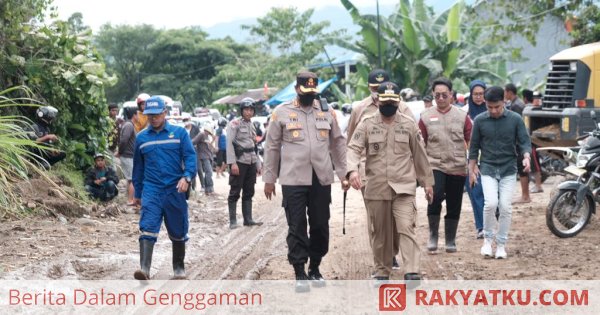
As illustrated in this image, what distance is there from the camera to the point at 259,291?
8.88 m

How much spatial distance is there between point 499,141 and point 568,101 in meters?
7.42

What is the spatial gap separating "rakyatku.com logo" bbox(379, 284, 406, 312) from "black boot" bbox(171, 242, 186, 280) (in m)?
2.20

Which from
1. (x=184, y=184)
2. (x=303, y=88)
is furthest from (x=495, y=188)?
(x=184, y=184)

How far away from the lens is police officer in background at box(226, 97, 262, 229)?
1427 cm

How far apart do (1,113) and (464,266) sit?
762 centimetres

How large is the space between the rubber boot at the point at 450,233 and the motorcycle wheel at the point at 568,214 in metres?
1.35

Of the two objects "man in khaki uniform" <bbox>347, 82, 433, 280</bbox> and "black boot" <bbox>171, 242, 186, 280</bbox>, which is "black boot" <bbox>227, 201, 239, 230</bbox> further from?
"man in khaki uniform" <bbox>347, 82, 433, 280</bbox>

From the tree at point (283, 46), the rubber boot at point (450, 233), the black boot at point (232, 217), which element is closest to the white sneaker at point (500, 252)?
the rubber boot at point (450, 233)

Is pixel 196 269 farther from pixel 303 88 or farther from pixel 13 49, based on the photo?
pixel 13 49

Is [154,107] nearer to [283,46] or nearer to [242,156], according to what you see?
[242,156]

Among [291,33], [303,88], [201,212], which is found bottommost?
[201,212]

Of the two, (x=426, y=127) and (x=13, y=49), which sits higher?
(x=13, y=49)

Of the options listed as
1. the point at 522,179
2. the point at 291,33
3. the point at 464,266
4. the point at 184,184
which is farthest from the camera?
the point at 291,33

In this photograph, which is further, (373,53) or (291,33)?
(291,33)
